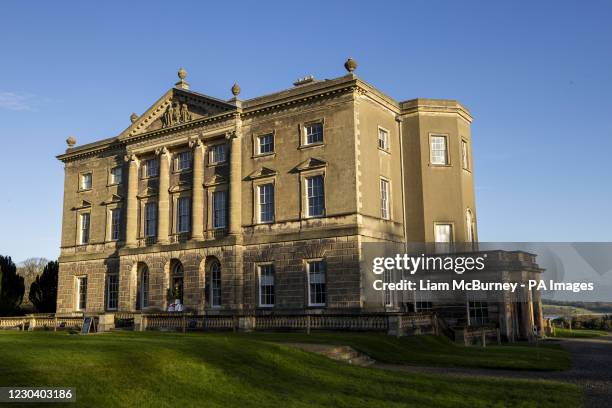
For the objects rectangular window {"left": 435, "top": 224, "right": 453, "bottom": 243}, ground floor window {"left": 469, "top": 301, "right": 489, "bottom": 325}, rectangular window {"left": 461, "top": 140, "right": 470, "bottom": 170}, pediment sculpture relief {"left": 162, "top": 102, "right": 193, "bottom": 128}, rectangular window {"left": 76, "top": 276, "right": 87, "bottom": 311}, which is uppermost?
pediment sculpture relief {"left": 162, "top": 102, "right": 193, "bottom": 128}

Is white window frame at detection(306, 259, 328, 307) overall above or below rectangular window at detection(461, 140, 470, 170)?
below

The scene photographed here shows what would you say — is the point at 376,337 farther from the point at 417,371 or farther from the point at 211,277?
the point at 211,277

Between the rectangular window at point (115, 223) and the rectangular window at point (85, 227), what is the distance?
2.82 m

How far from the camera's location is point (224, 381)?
1365cm

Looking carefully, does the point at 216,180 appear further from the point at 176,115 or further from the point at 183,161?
the point at 176,115

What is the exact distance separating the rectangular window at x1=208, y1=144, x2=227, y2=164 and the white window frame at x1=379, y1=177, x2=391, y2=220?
9.60 m

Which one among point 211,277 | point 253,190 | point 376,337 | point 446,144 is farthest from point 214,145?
point 376,337

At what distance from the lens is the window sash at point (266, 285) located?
108ft

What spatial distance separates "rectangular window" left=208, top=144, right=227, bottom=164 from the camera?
36.0 m

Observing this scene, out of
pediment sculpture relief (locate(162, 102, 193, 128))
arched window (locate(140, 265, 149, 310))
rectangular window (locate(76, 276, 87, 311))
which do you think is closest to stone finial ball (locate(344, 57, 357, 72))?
pediment sculpture relief (locate(162, 102, 193, 128))

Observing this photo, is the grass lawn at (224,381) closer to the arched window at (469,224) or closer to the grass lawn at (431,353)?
the grass lawn at (431,353)

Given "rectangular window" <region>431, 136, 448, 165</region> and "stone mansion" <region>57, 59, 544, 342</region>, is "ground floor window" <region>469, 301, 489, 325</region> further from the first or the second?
"rectangular window" <region>431, 136, 448, 165</region>

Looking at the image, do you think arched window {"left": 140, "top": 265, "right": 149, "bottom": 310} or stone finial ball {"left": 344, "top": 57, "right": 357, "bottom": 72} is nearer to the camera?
stone finial ball {"left": 344, "top": 57, "right": 357, "bottom": 72}

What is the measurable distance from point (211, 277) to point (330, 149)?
10.6 metres
